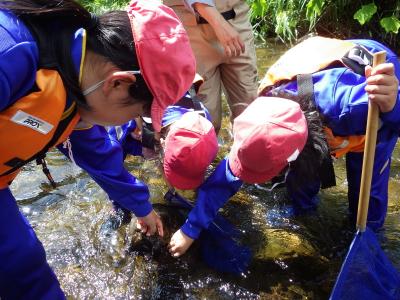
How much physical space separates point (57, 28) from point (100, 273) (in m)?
1.26

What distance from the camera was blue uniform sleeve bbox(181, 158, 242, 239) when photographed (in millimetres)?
2100

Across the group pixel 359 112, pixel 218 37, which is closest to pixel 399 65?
pixel 359 112

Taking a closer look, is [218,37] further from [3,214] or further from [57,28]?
[3,214]

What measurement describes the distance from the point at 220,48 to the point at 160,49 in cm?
153

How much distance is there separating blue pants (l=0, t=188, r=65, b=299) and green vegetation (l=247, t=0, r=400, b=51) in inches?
146

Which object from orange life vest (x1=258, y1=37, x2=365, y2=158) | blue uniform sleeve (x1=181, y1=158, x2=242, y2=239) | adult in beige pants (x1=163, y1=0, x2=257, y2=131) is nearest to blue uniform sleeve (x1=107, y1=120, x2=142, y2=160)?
adult in beige pants (x1=163, y1=0, x2=257, y2=131)

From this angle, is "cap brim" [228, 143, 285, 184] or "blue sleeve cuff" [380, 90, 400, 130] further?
"cap brim" [228, 143, 285, 184]

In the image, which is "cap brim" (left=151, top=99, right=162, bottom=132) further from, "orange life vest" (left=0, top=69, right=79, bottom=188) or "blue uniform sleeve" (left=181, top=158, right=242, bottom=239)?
"blue uniform sleeve" (left=181, top=158, right=242, bottom=239)

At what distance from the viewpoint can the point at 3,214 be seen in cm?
161

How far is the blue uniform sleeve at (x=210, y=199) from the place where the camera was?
210 cm

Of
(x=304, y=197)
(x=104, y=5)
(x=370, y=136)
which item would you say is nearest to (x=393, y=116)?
(x=370, y=136)

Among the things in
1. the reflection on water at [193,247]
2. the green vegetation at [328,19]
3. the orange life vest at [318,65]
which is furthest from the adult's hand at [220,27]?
the green vegetation at [328,19]

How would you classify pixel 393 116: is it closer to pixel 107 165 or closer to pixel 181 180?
pixel 181 180

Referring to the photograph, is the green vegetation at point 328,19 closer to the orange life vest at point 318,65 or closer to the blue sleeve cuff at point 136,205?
the orange life vest at point 318,65
